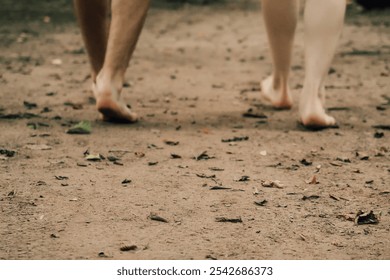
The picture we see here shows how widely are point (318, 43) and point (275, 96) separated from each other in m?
0.72

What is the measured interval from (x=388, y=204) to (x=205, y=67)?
11.0 feet

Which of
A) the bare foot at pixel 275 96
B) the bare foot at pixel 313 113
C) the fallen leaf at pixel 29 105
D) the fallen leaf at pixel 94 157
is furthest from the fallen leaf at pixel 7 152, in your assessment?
the bare foot at pixel 275 96

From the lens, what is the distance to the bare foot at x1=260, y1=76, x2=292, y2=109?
387cm

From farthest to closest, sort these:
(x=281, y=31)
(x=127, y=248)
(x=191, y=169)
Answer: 1. (x=281, y=31)
2. (x=191, y=169)
3. (x=127, y=248)

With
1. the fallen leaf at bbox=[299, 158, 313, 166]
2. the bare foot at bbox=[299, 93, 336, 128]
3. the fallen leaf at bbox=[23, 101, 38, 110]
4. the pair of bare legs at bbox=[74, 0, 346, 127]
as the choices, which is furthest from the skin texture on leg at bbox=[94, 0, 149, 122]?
the fallen leaf at bbox=[299, 158, 313, 166]

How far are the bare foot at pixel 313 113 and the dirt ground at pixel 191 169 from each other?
0.07m

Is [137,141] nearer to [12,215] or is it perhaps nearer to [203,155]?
[203,155]

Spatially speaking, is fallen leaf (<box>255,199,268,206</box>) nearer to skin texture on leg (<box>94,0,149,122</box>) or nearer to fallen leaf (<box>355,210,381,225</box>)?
fallen leaf (<box>355,210,381,225</box>)

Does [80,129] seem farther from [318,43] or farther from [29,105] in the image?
[318,43]

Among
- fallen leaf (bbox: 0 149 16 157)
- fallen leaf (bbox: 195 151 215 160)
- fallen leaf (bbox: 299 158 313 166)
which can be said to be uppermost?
fallen leaf (bbox: 299 158 313 166)

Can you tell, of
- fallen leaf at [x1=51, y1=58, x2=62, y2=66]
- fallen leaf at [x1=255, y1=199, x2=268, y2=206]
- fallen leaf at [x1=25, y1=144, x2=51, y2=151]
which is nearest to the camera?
fallen leaf at [x1=255, y1=199, x2=268, y2=206]

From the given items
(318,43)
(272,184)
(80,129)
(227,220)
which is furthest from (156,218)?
(318,43)

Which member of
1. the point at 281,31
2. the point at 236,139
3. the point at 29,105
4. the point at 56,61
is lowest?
the point at 56,61

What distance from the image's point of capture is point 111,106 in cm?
331
